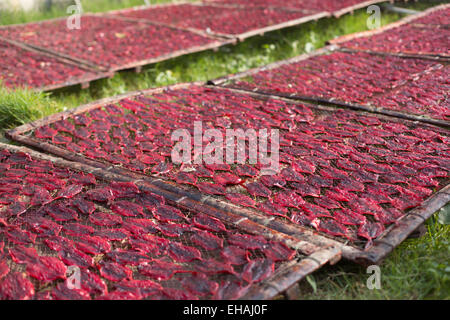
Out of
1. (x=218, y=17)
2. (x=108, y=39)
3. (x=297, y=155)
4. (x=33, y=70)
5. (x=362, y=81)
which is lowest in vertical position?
(x=297, y=155)

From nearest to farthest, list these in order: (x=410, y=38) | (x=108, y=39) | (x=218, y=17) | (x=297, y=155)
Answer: (x=297, y=155) → (x=410, y=38) → (x=108, y=39) → (x=218, y=17)

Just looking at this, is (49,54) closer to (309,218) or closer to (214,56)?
(214,56)

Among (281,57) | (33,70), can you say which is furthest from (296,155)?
(281,57)

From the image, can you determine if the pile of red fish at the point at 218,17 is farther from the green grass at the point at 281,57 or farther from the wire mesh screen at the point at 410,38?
the wire mesh screen at the point at 410,38

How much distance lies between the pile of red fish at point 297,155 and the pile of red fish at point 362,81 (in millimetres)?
367

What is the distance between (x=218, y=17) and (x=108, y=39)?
1.99 m

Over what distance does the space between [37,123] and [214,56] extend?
296cm

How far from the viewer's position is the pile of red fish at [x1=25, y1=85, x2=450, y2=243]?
8.64 ft

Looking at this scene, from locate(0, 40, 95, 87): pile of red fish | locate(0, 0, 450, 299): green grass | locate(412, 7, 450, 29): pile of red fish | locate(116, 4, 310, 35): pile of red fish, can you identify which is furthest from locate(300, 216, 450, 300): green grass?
locate(412, 7, 450, 29): pile of red fish

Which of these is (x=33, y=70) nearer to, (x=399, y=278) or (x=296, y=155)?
(x=296, y=155)

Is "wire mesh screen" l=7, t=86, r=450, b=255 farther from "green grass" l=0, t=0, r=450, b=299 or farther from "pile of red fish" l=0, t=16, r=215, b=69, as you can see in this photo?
"pile of red fish" l=0, t=16, r=215, b=69

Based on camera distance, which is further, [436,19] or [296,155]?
[436,19]

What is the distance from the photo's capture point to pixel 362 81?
4.57 m

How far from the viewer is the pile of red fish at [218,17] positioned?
694 centimetres
